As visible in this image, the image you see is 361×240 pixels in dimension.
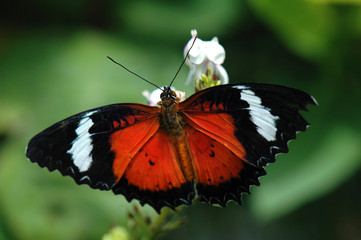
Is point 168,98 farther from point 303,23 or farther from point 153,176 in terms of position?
point 303,23

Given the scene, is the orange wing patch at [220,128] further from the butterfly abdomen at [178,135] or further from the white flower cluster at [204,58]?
the white flower cluster at [204,58]

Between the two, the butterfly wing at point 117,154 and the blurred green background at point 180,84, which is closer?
the butterfly wing at point 117,154

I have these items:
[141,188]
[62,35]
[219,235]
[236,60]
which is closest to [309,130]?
[236,60]

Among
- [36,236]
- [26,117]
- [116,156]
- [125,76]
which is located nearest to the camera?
[116,156]

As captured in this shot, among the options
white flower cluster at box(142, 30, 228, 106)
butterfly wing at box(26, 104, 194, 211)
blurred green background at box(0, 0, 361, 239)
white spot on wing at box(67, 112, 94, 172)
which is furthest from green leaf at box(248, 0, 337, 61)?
white spot on wing at box(67, 112, 94, 172)

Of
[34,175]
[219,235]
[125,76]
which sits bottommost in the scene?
[219,235]

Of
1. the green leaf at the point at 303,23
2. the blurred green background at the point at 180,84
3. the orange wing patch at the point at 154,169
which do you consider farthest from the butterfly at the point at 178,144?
the green leaf at the point at 303,23

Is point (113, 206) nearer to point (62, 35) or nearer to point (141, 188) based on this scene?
point (141, 188)

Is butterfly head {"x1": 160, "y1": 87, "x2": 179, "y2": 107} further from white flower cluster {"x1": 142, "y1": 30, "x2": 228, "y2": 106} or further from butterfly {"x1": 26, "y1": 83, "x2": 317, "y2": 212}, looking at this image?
white flower cluster {"x1": 142, "y1": 30, "x2": 228, "y2": 106}
